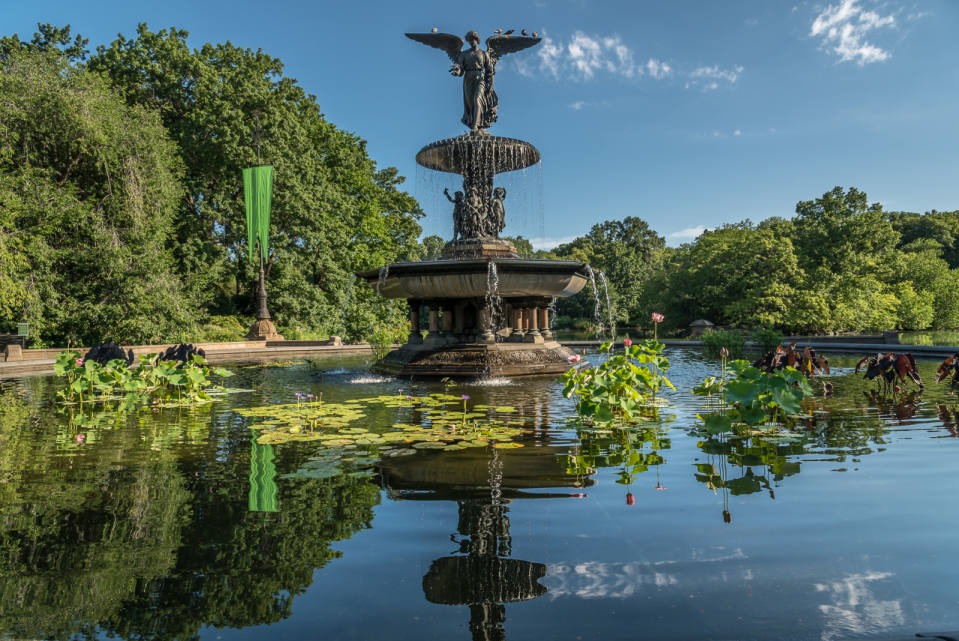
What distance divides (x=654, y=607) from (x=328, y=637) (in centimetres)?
119

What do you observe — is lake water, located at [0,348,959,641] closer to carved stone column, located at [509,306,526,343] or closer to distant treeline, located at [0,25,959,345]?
carved stone column, located at [509,306,526,343]

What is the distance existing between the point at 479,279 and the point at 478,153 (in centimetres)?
394

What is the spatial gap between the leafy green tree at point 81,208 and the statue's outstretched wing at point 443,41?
14.2 meters

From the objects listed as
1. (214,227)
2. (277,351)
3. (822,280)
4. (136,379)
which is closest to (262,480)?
(136,379)

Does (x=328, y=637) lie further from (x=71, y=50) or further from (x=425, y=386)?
(x=71, y=50)

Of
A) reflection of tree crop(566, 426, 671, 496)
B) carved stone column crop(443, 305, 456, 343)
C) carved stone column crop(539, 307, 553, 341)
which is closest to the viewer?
reflection of tree crop(566, 426, 671, 496)

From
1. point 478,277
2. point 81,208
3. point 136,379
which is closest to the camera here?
point 136,379

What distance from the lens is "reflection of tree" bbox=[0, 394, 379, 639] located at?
212cm

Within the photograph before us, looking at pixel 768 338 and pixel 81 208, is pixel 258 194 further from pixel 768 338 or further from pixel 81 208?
pixel 768 338

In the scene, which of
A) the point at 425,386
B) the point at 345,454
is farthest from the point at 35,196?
the point at 345,454

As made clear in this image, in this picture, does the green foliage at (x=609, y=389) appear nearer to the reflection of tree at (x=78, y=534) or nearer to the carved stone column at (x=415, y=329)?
the reflection of tree at (x=78, y=534)

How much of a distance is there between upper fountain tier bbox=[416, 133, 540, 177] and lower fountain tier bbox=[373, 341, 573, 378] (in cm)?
467

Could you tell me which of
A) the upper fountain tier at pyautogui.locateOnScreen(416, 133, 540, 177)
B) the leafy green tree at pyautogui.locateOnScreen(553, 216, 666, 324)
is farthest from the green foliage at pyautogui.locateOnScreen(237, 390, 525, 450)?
the leafy green tree at pyautogui.locateOnScreen(553, 216, 666, 324)

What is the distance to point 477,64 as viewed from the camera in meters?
13.6
